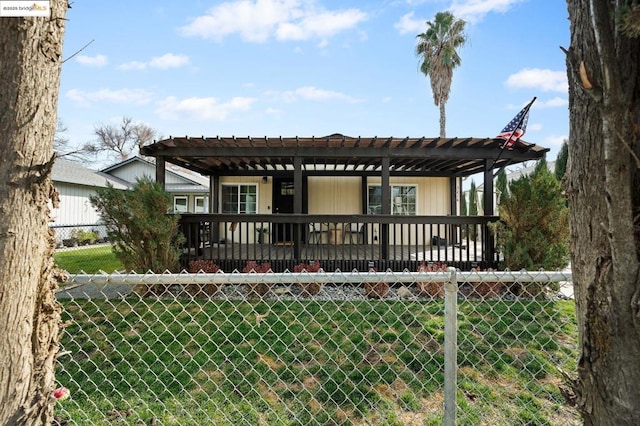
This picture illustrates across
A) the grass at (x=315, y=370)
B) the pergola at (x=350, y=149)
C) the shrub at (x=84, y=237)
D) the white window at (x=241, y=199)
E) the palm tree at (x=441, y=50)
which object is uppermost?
the palm tree at (x=441, y=50)

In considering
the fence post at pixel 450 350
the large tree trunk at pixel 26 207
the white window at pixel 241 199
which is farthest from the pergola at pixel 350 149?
the large tree trunk at pixel 26 207

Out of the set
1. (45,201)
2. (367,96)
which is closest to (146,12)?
(45,201)

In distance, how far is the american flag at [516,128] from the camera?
619 centimetres

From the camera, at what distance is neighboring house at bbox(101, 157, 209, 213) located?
1902 centimetres

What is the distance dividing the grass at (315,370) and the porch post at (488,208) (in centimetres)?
208

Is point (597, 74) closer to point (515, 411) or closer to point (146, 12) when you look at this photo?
point (515, 411)

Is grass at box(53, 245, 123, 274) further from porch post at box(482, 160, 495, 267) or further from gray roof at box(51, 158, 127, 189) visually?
porch post at box(482, 160, 495, 267)

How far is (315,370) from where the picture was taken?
3043 mm

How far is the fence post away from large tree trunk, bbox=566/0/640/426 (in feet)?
1.78

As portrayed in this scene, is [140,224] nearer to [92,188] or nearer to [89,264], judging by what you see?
[89,264]

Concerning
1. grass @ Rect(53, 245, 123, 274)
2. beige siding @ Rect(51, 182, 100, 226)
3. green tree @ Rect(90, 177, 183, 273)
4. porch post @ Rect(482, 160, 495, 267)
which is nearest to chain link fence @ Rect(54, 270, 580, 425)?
green tree @ Rect(90, 177, 183, 273)

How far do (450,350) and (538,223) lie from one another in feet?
16.4

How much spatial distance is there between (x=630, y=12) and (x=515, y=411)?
8.83ft

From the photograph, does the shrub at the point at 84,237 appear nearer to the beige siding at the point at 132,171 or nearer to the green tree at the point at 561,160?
the beige siding at the point at 132,171
